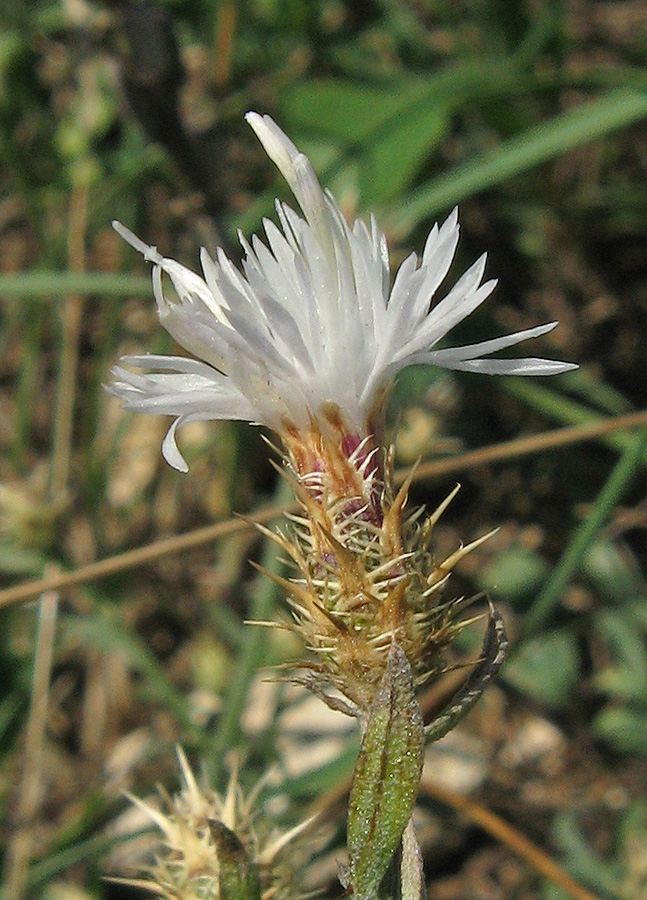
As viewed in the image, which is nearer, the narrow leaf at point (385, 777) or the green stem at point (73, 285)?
the narrow leaf at point (385, 777)

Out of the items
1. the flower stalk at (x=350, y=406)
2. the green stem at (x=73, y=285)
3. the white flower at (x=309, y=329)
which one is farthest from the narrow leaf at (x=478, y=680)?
the green stem at (x=73, y=285)

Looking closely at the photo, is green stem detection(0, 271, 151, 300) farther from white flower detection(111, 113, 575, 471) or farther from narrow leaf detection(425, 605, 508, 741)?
narrow leaf detection(425, 605, 508, 741)

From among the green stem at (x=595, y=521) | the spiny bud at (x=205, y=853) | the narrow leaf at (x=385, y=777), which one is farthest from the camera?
the green stem at (x=595, y=521)

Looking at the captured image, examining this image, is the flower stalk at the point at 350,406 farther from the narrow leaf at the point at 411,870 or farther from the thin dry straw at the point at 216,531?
the thin dry straw at the point at 216,531

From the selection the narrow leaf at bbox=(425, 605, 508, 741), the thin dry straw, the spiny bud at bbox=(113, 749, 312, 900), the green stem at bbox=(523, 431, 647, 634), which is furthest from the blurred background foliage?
the narrow leaf at bbox=(425, 605, 508, 741)

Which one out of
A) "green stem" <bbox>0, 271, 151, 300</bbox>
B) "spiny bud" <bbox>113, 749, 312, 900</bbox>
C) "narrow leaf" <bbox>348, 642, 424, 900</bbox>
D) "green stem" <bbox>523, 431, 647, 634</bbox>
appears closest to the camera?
"narrow leaf" <bbox>348, 642, 424, 900</bbox>

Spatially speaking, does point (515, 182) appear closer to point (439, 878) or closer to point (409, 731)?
point (439, 878)

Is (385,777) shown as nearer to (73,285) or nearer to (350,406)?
(350,406)
